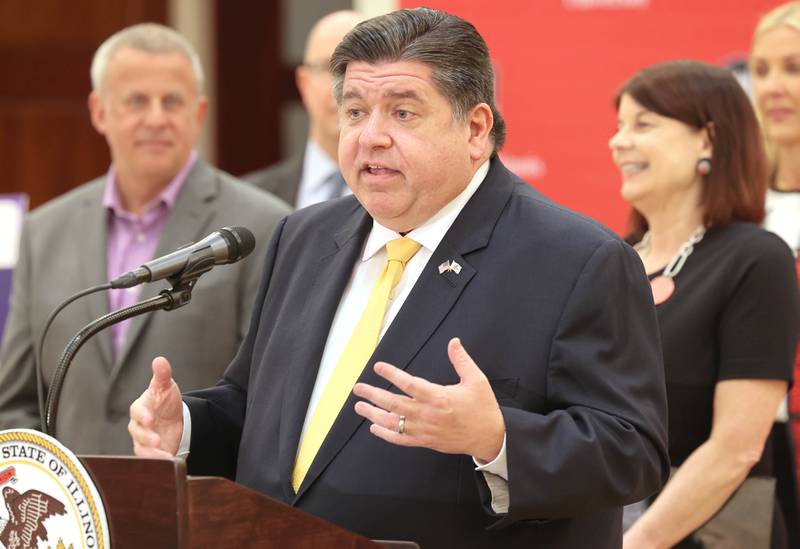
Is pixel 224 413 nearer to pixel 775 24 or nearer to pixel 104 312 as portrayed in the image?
pixel 104 312

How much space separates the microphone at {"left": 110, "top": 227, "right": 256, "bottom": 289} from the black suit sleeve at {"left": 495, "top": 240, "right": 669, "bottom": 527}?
1.93 ft

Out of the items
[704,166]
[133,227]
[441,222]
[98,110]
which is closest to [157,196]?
[133,227]

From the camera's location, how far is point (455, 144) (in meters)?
2.49

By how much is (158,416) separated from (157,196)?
1.89m

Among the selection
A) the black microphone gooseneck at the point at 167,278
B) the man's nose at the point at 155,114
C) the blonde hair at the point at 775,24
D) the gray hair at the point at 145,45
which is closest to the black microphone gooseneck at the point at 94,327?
the black microphone gooseneck at the point at 167,278

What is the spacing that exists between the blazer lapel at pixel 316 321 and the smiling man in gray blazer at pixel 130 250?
1.20m

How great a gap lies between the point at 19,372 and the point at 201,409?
5.15 ft

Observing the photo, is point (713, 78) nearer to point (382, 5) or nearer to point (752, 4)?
point (752, 4)

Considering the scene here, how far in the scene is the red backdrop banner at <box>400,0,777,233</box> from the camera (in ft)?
14.8

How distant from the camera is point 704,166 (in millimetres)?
3344

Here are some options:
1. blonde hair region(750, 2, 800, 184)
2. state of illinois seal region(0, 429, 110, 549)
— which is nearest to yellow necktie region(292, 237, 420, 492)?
state of illinois seal region(0, 429, 110, 549)

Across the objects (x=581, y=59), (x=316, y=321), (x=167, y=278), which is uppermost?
(x=581, y=59)

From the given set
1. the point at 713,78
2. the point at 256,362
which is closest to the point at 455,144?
the point at 256,362

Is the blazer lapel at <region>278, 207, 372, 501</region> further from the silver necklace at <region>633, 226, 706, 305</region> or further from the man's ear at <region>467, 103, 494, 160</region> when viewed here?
the silver necklace at <region>633, 226, 706, 305</region>
